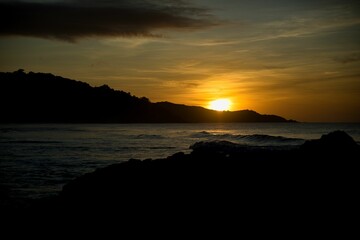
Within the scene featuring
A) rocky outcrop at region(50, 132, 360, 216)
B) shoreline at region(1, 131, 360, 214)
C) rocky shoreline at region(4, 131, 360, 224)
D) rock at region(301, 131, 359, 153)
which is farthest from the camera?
rock at region(301, 131, 359, 153)

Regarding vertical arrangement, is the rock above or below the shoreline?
above

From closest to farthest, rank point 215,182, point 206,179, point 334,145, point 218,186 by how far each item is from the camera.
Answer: point 218,186 → point 215,182 → point 206,179 → point 334,145

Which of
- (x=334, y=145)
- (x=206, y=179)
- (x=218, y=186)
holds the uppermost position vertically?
(x=334, y=145)

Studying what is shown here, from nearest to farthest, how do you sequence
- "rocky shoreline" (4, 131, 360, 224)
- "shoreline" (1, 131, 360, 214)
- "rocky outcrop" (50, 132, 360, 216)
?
1. "rocky shoreline" (4, 131, 360, 224)
2. "rocky outcrop" (50, 132, 360, 216)
3. "shoreline" (1, 131, 360, 214)

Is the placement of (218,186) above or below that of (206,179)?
below

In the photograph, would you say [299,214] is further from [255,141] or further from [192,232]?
[255,141]

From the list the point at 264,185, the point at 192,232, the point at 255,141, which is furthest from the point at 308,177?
the point at 255,141

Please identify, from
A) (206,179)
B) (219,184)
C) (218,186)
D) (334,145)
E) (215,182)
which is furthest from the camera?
(334,145)

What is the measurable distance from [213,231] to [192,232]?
1.71 feet

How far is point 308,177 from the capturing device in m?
11.5

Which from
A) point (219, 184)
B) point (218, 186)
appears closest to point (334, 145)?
point (219, 184)

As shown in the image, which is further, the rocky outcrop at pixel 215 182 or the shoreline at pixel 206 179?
the shoreline at pixel 206 179

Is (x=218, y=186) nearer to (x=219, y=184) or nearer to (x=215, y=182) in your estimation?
(x=219, y=184)

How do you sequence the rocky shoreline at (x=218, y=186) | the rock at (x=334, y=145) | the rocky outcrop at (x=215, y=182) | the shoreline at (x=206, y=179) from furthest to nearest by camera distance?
the rock at (x=334, y=145), the shoreline at (x=206, y=179), the rocky outcrop at (x=215, y=182), the rocky shoreline at (x=218, y=186)
